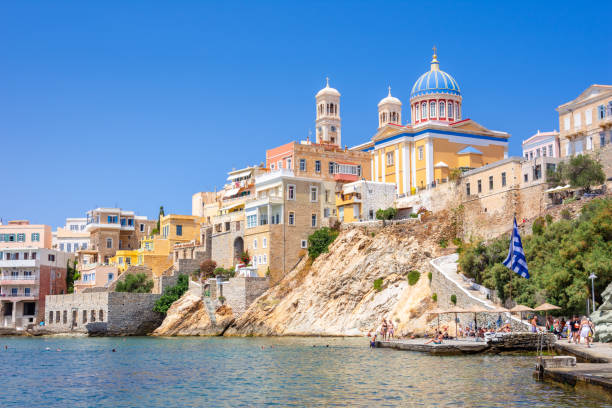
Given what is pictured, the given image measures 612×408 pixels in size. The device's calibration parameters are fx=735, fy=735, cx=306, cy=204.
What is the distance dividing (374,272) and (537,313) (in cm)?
1902

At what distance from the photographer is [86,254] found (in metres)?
82.4

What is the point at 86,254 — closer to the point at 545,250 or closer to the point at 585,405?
the point at 545,250

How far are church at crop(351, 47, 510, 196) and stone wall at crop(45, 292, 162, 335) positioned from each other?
80.5 ft

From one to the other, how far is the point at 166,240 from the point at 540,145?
3914 centimetres

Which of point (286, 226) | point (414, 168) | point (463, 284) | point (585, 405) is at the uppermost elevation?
point (414, 168)

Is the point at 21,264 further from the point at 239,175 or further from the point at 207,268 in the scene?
the point at 239,175

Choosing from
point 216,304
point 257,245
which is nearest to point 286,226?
point 257,245

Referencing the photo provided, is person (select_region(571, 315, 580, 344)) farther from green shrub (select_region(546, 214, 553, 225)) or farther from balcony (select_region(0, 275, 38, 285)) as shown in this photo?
balcony (select_region(0, 275, 38, 285))

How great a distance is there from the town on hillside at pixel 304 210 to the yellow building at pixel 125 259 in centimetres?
12

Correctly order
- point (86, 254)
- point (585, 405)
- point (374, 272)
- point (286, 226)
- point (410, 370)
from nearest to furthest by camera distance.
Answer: point (585, 405)
point (410, 370)
point (374, 272)
point (286, 226)
point (86, 254)

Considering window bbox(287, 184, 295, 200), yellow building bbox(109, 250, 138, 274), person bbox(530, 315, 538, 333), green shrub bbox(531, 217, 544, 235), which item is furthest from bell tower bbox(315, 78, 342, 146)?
person bbox(530, 315, 538, 333)

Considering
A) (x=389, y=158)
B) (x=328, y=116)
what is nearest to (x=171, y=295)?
(x=389, y=158)

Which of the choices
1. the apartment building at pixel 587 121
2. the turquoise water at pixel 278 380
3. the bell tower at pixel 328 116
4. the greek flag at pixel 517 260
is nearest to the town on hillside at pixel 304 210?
the apartment building at pixel 587 121

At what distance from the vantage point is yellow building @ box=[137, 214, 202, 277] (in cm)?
7525
